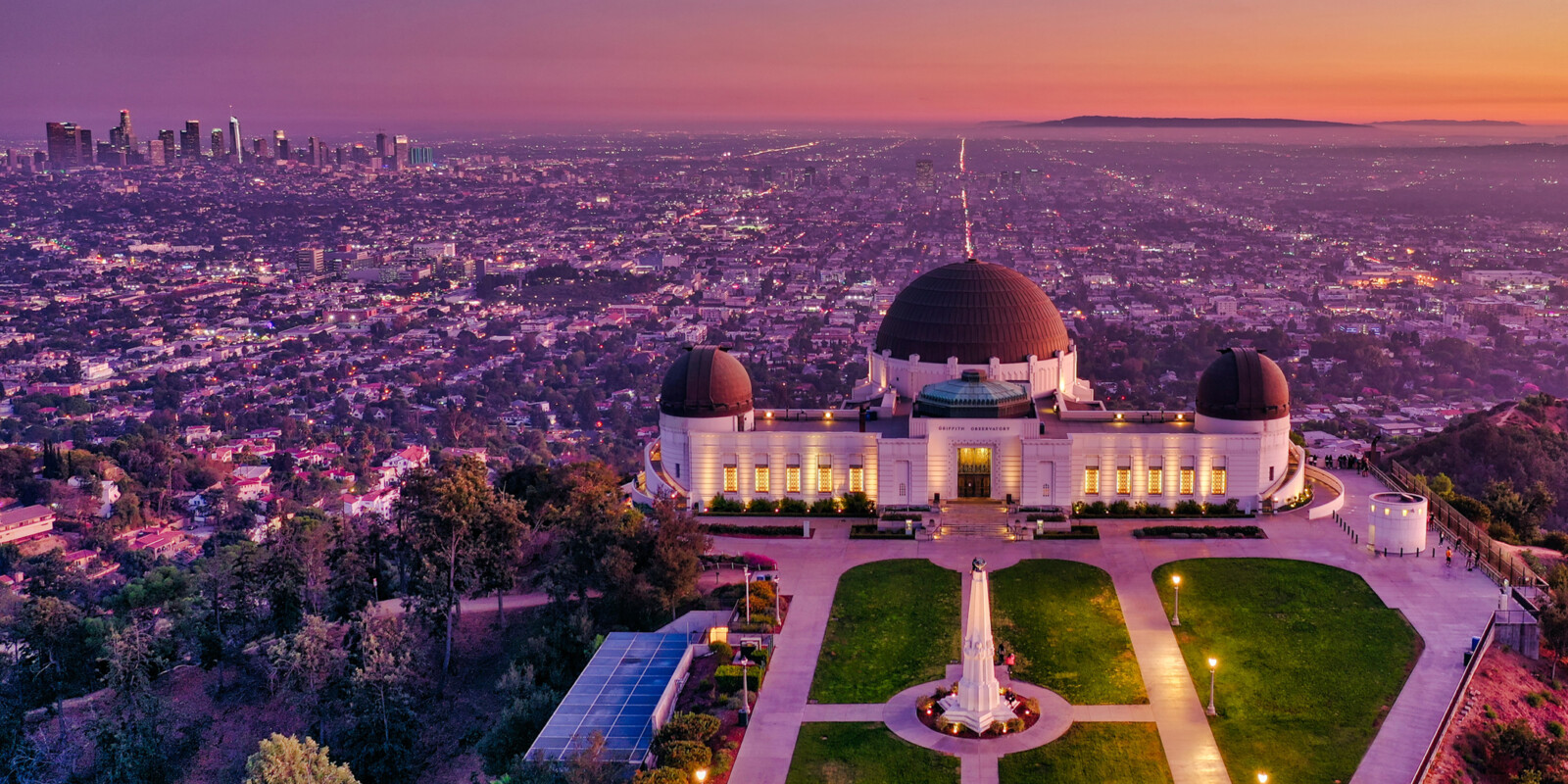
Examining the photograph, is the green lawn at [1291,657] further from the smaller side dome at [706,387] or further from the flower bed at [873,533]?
the smaller side dome at [706,387]

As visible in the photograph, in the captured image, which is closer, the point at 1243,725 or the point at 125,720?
the point at 1243,725

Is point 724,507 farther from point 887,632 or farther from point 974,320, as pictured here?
point 887,632

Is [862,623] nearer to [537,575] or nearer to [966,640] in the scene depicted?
[966,640]

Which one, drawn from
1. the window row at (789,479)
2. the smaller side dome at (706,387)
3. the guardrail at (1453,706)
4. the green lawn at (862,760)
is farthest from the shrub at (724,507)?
the guardrail at (1453,706)

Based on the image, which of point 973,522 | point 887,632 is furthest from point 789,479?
point 887,632

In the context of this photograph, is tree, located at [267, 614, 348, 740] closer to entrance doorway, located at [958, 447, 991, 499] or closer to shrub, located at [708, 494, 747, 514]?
shrub, located at [708, 494, 747, 514]

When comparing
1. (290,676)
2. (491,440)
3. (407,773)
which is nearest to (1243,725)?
(407,773)
